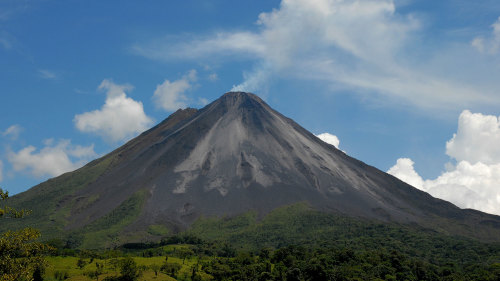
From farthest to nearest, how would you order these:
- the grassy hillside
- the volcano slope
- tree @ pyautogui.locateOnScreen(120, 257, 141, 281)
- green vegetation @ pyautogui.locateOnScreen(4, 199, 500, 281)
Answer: the volcano slope
the grassy hillside
green vegetation @ pyautogui.locateOnScreen(4, 199, 500, 281)
tree @ pyautogui.locateOnScreen(120, 257, 141, 281)

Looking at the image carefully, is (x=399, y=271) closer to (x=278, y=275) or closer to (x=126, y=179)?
(x=278, y=275)

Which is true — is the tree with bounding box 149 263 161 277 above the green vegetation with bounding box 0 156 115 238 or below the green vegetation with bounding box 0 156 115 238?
below

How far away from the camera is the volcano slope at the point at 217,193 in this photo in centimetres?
14412

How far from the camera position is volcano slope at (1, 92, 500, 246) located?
473 ft

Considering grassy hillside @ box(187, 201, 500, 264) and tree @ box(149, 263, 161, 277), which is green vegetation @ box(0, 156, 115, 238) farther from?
tree @ box(149, 263, 161, 277)

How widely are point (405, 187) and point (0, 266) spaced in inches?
7172

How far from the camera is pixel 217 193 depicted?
15975 cm

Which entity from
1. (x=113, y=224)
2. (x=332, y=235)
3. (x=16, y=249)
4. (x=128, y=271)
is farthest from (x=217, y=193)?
(x=16, y=249)

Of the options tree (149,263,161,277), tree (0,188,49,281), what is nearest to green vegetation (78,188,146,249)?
tree (149,263,161,277)

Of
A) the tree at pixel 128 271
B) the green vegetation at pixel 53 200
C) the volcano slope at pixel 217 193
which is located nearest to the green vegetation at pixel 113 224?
the volcano slope at pixel 217 193

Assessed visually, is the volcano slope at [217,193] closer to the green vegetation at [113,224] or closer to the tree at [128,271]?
the green vegetation at [113,224]

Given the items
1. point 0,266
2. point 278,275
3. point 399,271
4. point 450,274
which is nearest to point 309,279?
point 278,275

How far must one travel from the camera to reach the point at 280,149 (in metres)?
192

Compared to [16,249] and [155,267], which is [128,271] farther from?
[16,249]
